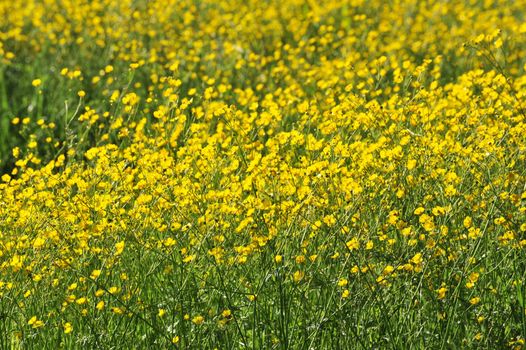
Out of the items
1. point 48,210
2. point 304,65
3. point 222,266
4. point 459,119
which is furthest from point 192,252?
point 304,65

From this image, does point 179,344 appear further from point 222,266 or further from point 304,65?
point 304,65

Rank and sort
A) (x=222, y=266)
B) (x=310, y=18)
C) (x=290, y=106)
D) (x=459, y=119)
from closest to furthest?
(x=222, y=266)
(x=459, y=119)
(x=290, y=106)
(x=310, y=18)

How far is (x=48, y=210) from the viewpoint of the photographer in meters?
4.45

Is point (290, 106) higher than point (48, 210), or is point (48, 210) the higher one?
point (48, 210)

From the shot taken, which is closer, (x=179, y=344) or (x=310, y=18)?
(x=179, y=344)

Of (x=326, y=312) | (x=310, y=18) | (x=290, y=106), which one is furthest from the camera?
(x=310, y=18)

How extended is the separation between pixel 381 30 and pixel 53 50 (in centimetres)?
250

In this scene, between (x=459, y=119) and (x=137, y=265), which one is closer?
(x=137, y=265)

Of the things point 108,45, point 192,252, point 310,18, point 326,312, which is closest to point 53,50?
point 108,45

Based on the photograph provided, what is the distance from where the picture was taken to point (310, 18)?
8.56m

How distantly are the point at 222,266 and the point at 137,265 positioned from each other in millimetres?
456

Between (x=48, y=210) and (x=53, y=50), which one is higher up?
(x=48, y=210)

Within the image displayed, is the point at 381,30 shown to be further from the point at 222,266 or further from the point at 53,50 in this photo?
the point at 222,266

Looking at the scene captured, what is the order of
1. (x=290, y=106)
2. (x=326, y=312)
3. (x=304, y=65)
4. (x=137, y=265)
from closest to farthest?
(x=326, y=312) → (x=137, y=265) → (x=290, y=106) → (x=304, y=65)
